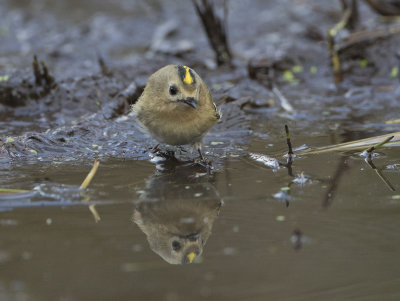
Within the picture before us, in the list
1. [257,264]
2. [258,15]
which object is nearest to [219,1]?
[258,15]

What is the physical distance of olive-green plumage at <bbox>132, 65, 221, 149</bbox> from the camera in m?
5.42

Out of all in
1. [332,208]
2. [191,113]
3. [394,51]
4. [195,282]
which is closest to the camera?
[195,282]

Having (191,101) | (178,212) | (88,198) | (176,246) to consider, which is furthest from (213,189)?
(176,246)

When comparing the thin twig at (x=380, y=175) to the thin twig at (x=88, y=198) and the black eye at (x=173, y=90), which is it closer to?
the black eye at (x=173, y=90)

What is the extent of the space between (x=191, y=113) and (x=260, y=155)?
77cm

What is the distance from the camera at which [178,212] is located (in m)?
4.48

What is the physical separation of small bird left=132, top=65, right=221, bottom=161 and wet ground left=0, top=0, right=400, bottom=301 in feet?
1.00

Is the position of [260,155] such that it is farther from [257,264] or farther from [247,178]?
[257,264]

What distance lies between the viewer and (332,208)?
4.51 metres

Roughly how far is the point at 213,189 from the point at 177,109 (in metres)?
0.91

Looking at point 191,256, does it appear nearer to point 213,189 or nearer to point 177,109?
point 213,189

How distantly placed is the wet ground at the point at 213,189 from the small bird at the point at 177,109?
0.30 m

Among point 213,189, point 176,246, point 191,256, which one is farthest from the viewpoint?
point 213,189


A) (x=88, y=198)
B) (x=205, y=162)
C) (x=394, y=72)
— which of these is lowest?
(x=394, y=72)
